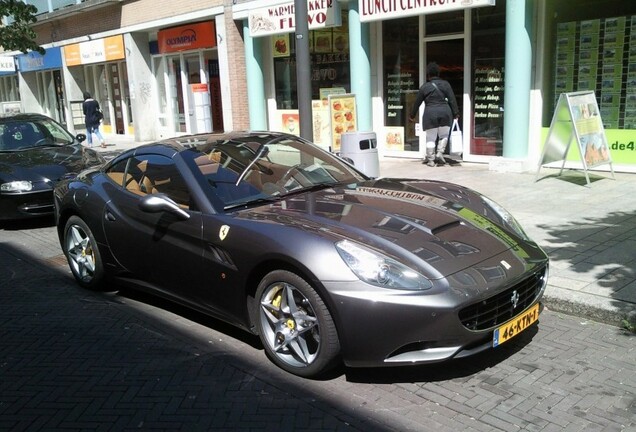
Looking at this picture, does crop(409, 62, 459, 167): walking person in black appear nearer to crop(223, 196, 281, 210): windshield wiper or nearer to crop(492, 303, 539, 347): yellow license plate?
crop(223, 196, 281, 210): windshield wiper

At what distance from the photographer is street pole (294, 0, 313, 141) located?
26.0 feet

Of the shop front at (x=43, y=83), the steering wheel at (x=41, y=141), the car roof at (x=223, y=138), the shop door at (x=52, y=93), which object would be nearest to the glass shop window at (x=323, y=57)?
the steering wheel at (x=41, y=141)

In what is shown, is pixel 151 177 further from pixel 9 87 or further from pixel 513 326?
pixel 9 87

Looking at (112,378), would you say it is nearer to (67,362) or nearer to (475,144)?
(67,362)

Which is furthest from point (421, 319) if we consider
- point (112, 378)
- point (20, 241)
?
point (20, 241)

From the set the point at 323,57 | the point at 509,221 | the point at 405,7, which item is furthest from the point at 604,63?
the point at 509,221

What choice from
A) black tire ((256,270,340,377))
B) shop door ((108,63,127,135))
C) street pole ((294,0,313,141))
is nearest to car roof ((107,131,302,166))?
black tire ((256,270,340,377))

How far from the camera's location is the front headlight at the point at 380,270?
11.6 feet

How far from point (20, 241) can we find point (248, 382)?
5.68 m

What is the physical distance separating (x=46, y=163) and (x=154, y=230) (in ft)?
16.9

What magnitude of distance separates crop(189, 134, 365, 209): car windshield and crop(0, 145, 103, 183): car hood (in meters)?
4.66

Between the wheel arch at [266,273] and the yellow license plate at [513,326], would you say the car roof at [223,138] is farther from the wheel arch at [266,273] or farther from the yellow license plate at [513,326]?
the yellow license plate at [513,326]

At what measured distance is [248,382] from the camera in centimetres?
392

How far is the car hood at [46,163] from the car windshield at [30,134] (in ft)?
0.90
